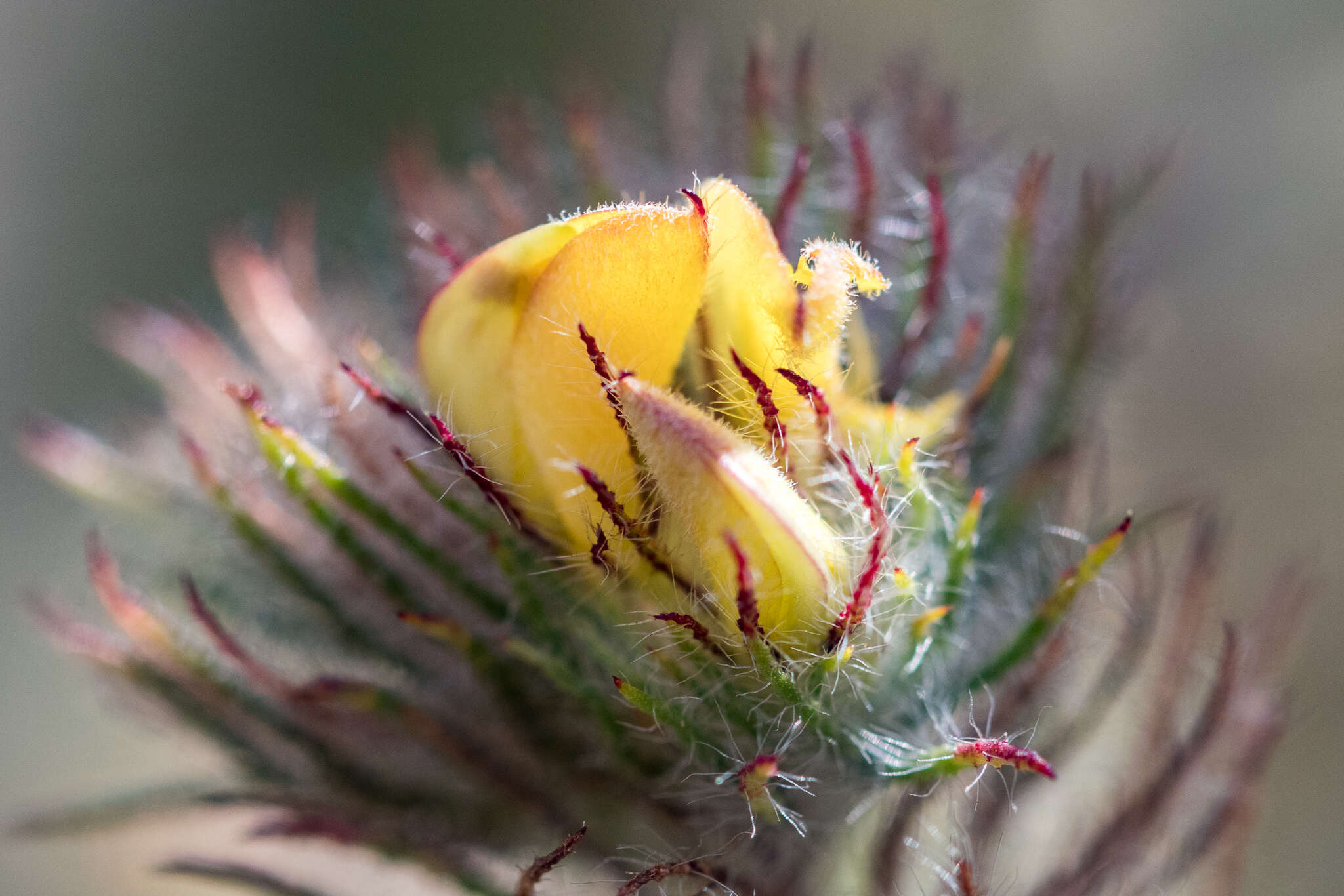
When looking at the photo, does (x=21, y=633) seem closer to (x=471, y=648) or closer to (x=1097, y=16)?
(x=471, y=648)

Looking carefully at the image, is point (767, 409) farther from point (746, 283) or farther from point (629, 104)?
point (629, 104)

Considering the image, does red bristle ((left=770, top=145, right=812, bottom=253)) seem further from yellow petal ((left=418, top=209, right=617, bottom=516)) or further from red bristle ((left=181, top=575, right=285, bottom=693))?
red bristle ((left=181, top=575, right=285, bottom=693))

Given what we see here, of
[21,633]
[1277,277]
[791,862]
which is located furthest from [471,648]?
[21,633]

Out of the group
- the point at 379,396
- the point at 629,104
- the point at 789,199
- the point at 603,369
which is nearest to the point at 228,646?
the point at 379,396

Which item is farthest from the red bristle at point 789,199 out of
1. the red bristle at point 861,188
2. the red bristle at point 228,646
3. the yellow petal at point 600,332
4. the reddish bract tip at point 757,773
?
the red bristle at point 228,646

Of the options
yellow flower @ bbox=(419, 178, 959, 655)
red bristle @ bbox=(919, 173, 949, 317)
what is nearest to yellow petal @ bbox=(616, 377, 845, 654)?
yellow flower @ bbox=(419, 178, 959, 655)

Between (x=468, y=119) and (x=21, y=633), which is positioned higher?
(x=468, y=119)
